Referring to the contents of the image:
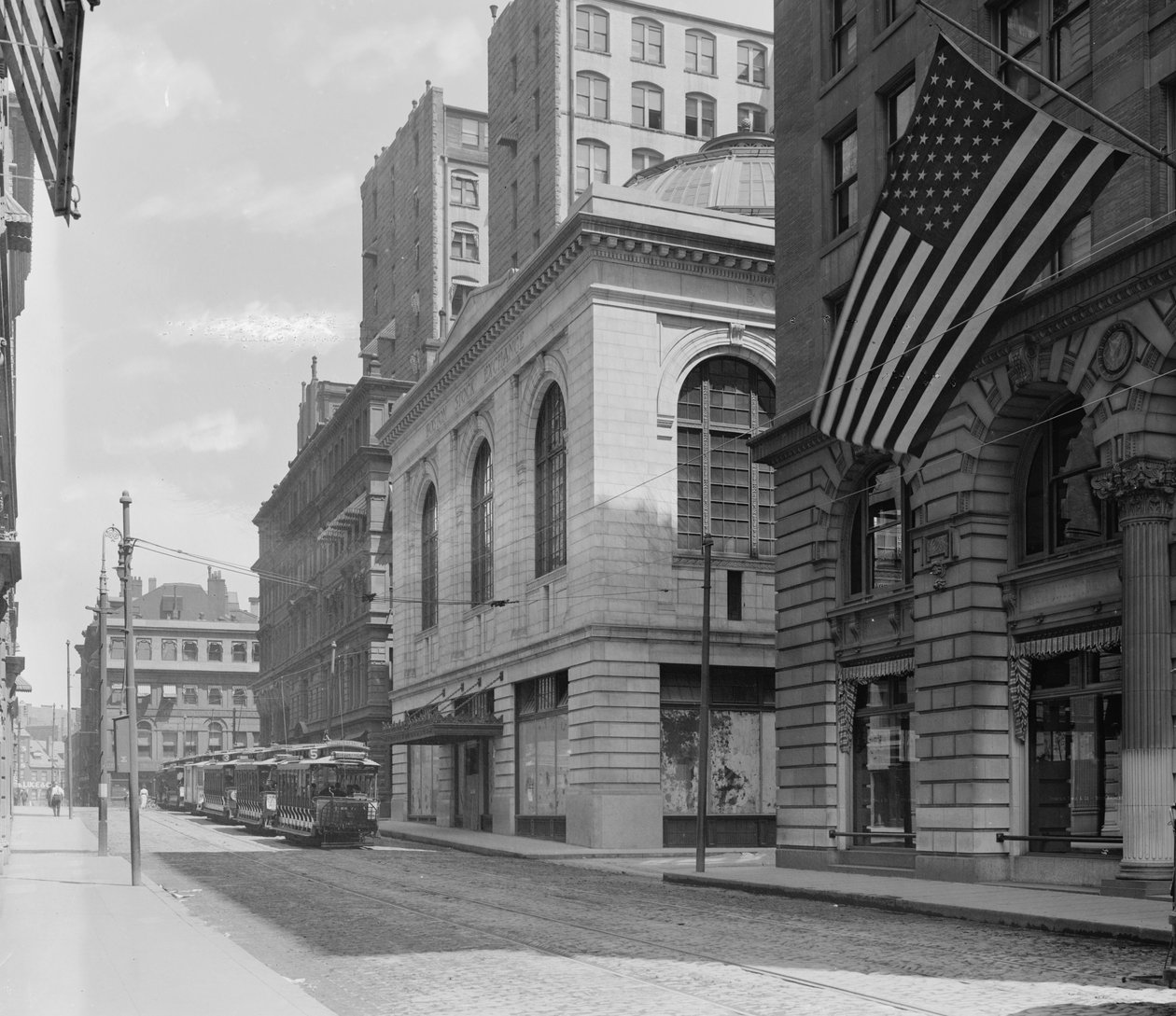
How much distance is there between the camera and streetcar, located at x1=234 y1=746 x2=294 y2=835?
52625mm

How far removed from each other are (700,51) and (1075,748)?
4910 centimetres

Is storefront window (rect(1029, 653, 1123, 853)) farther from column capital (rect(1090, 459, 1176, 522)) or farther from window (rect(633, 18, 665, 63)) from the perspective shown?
window (rect(633, 18, 665, 63))

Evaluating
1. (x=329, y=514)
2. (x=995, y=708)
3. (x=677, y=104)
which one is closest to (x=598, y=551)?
(x=995, y=708)

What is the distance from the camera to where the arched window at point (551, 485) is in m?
49.7

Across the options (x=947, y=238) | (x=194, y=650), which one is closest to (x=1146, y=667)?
(x=947, y=238)

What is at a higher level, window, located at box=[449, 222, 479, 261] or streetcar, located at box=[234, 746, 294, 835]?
window, located at box=[449, 222, 479, 261]

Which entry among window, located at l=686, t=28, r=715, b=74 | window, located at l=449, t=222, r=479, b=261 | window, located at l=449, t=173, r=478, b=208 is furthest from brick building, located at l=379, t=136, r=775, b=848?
window, located at l=449, t=173, r=478, b=208

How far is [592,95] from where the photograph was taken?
6494cm

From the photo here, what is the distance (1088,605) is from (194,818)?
58803 millimetres

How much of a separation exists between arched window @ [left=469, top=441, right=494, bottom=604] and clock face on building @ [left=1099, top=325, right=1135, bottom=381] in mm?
33523

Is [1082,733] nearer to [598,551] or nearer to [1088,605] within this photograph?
[1088,605]

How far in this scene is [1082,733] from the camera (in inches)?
1017

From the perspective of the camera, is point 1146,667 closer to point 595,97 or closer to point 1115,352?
point 1115,352

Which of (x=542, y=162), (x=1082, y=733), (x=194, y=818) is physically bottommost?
(x=194, y=818)
